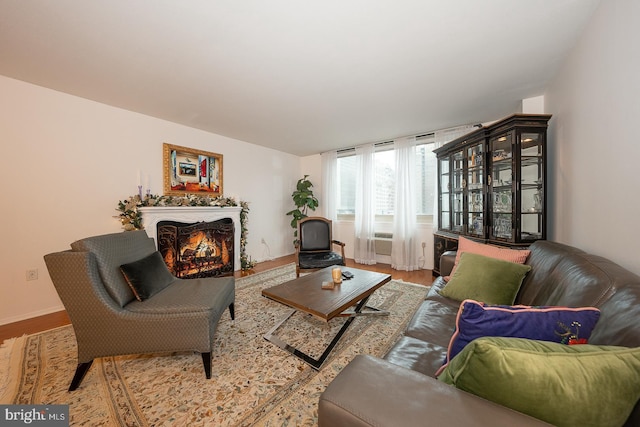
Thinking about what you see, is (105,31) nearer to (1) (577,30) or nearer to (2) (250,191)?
(2) (250,191)

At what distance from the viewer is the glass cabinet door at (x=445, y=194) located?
362 centimetres

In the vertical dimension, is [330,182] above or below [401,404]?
above

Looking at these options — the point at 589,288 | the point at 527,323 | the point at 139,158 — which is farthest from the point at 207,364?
the point at 139,158

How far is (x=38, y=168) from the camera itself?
2543 mm

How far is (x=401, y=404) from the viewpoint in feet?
2.01

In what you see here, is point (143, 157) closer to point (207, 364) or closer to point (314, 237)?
point (314, 237)

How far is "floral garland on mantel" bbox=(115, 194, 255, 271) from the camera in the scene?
9.95 ft

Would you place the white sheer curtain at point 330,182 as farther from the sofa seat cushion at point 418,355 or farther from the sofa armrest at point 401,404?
the sofa armrest at point 401,404

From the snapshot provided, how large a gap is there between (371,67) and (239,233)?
3207mm

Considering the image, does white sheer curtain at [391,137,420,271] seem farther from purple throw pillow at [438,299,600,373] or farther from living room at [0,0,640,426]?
purple throw pillow at [438,299,600,373]

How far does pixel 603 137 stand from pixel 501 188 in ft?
3.80

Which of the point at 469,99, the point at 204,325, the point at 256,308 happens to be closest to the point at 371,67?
the point at 469,99

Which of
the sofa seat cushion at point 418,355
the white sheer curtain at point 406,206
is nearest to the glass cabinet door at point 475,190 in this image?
the white sheer curtain at point 406,206

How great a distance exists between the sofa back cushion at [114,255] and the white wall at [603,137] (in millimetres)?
3106
